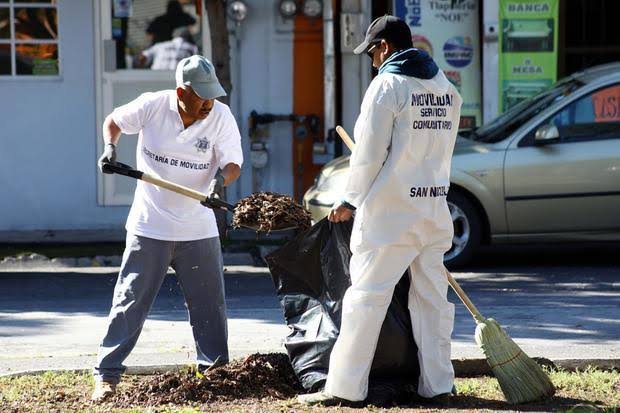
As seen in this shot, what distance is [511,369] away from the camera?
5.96m

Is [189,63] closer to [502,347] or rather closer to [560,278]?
[502,347]

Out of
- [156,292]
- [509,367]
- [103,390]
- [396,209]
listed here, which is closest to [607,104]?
[509,367]

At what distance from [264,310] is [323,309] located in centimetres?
334

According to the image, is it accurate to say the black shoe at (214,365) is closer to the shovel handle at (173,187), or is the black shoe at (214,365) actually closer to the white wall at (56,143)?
the shovel handle at (173,187)

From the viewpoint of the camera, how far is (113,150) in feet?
19.9

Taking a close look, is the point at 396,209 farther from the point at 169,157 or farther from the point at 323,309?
the point at 169,157

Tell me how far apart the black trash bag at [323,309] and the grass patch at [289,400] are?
0.19 metres

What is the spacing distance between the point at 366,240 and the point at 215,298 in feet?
3.63

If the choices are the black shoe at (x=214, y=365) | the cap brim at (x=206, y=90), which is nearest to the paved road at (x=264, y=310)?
the black shoe at (x=214, y=365)

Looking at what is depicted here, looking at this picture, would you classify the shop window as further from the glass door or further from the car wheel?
the car wheel

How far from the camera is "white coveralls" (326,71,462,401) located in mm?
5531

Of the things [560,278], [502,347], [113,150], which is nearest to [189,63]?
[113,150]

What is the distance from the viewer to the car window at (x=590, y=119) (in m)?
11.1

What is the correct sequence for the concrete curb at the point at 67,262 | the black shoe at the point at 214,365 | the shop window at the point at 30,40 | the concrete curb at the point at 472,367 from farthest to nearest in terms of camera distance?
the shop window at the point at 30,40 → the concrete curb at the point at 67,262 → the concrete curb at the point at 472,367 → the black shoe at the point at 214,365
